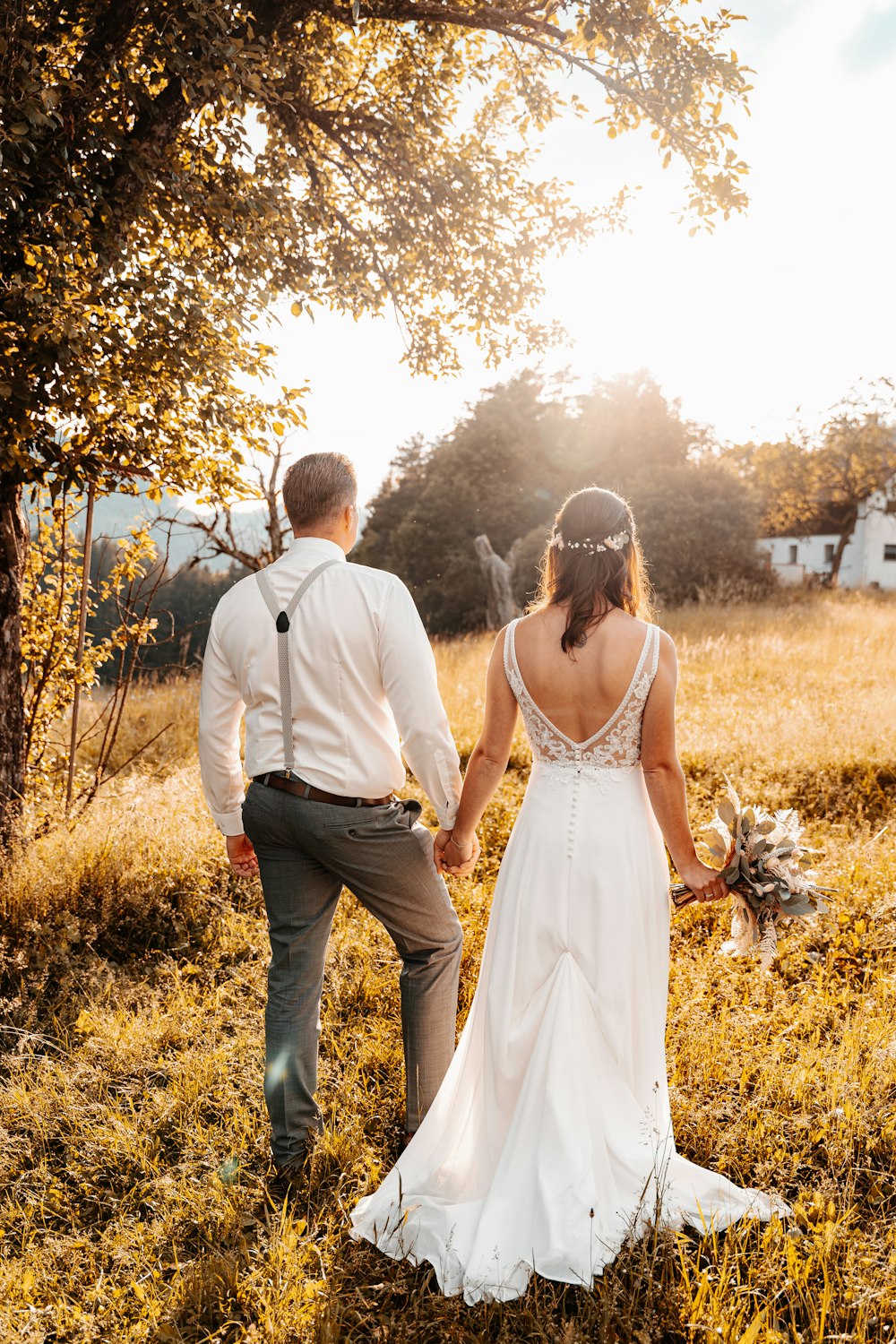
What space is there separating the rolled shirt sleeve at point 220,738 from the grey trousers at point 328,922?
27 cm

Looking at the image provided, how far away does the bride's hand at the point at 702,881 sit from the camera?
3.13 meters

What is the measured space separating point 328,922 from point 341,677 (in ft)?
3.15

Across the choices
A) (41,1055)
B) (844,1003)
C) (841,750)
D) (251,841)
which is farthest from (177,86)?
(841,750)

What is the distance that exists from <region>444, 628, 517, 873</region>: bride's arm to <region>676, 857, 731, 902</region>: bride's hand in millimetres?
760

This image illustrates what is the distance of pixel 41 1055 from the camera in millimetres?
4023

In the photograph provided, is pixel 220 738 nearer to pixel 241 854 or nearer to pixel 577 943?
pixel 241 854

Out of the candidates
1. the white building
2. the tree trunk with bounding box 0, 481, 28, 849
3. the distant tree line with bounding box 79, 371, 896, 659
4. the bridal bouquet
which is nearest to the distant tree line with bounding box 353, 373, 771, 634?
the distant tree line with bounding box 79, 371, 896, 659

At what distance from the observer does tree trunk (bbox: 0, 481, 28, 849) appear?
571 cm

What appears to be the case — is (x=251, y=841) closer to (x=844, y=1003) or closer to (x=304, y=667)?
(x=304, y=667)

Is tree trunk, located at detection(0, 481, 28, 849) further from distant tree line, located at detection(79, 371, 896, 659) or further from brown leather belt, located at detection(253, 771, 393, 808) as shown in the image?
distant tree line, located at detection(79, 371, 896, 659)

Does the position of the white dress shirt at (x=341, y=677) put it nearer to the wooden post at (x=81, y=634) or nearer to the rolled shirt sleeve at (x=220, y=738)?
the rolled shirt sleeve at (x=220, y=738)

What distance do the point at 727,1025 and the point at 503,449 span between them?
1183 inches

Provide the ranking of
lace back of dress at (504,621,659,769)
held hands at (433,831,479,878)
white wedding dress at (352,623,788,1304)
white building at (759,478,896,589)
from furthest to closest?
white building at (759,478,896,589) < held hands at (433,831,479,878) < lace back of dress at (504,621,659,769) < white wedding dress at (352,623,788,1304)

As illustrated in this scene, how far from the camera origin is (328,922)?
3.22 m
